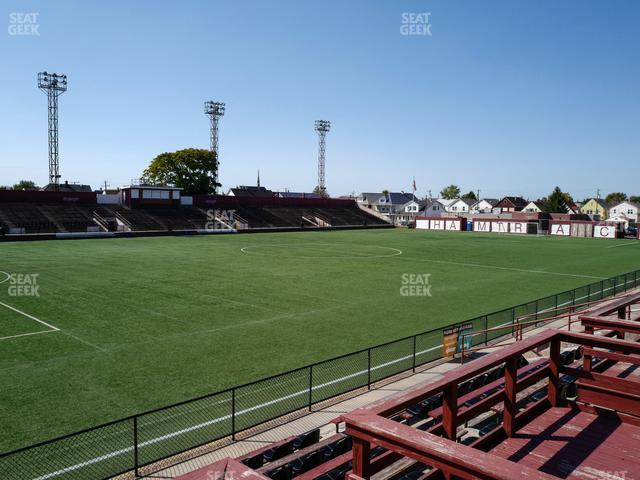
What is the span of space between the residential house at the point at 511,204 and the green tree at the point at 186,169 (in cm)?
8984

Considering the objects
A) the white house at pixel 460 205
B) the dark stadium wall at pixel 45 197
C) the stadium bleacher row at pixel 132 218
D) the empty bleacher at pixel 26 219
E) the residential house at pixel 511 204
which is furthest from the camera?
the white house at pixel 460 205

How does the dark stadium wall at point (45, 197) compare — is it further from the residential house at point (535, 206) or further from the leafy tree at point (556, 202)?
the residential house at point (535, 206)

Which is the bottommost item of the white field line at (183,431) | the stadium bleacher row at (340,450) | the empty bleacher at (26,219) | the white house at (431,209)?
the white field line at (183,431)

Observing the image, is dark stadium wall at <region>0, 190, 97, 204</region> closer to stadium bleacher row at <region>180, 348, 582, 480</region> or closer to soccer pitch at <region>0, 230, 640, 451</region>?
soccer pitch at <region>0, 230, 640, 451</region>

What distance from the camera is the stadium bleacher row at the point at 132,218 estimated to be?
6125cm

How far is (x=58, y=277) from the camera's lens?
30766mm

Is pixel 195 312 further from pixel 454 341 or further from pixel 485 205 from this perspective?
pixel 485 205

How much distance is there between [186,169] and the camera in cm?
10519

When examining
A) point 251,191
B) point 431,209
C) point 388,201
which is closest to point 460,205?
point 431,209

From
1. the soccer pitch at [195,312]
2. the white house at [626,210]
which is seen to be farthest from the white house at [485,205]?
the soccer pitch at [195,312]

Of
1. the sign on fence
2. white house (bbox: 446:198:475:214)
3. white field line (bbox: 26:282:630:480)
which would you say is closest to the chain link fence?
Result: white field line (bbox: 26:282:630:480)

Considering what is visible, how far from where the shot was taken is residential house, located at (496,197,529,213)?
149000mm

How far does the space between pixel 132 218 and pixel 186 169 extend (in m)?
37.4

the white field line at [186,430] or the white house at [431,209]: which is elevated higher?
the white house at [431,209]
